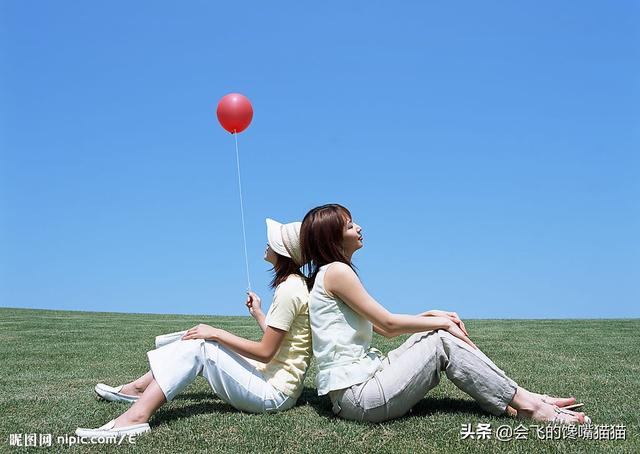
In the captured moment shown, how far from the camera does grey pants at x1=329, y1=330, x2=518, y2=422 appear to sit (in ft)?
13.6

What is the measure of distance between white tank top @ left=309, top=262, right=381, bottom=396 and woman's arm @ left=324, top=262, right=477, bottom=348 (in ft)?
0.26

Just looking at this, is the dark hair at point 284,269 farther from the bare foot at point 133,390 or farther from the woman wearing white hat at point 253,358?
the bare foot at point 133,390

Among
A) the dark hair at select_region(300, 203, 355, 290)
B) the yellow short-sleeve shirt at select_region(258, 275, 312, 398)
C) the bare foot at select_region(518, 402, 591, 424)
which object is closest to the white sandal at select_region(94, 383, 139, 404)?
the yellow short-sleeve shirt at select_region(258, 275, 312, 398)

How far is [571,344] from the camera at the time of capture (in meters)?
9.52

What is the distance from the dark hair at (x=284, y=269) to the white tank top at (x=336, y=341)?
0.85 ft

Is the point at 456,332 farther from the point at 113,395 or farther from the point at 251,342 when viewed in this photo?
the point at 113,395

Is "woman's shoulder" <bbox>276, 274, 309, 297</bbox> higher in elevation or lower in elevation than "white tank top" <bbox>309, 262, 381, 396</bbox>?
higher

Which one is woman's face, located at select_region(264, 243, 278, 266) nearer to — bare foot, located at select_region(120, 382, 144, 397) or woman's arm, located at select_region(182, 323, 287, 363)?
woman's arm, located at select_region(182, 323, 287, 363)

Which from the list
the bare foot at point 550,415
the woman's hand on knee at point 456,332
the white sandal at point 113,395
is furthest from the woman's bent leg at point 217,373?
the bare foot at point 550,415

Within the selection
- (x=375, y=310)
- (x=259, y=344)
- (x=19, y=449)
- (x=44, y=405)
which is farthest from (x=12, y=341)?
(x=375, y=310)

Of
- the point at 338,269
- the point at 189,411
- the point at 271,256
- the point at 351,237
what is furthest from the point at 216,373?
the point at 351,237

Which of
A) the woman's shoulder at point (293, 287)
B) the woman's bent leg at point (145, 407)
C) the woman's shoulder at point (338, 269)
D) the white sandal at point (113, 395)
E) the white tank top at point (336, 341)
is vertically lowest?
the white sandal at point (113, 395)

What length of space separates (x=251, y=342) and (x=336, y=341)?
1.94ft

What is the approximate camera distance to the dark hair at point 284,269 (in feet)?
14.8
